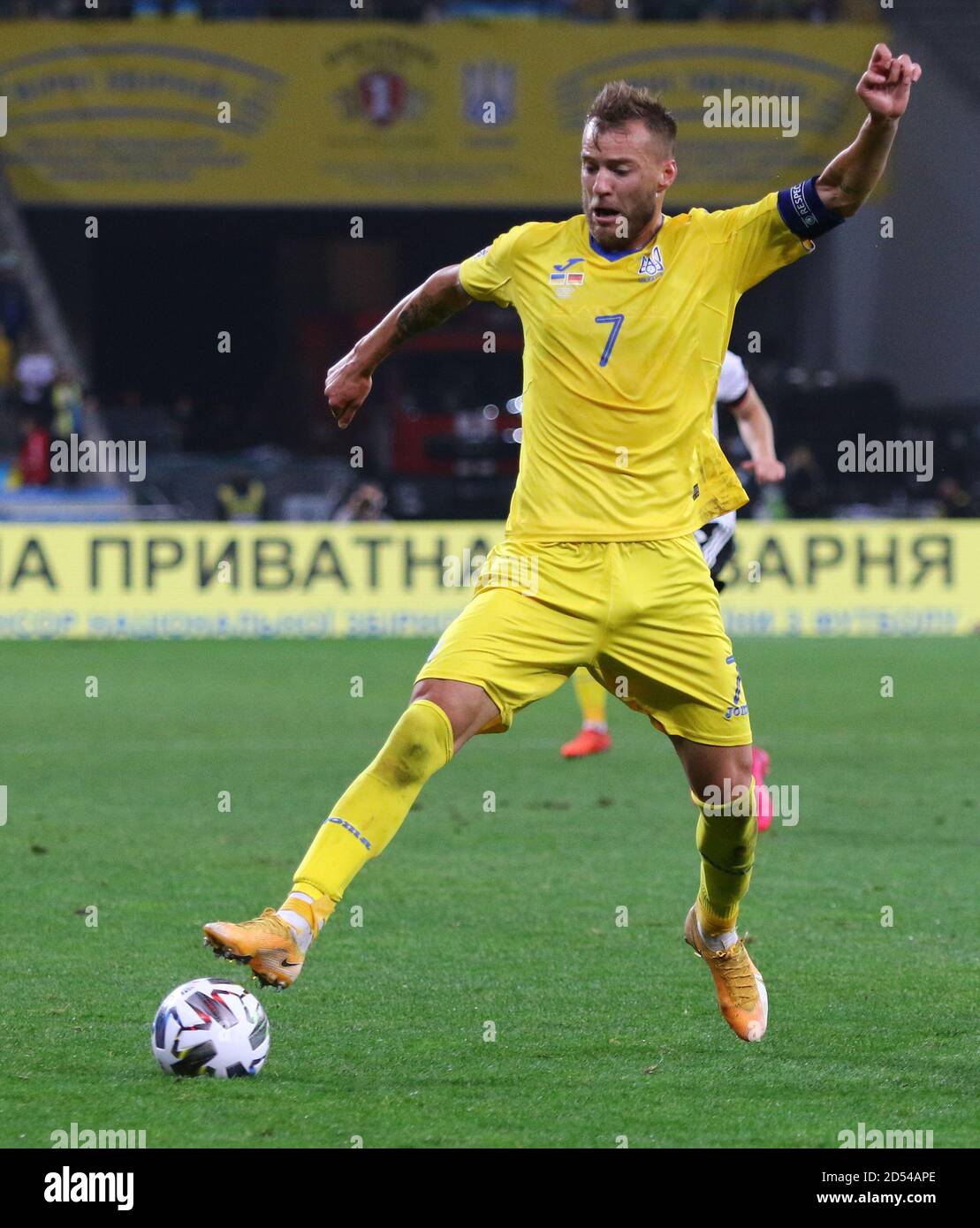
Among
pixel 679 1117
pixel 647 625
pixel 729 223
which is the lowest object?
pixel 679 1117

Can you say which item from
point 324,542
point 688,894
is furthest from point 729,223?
point 324,542

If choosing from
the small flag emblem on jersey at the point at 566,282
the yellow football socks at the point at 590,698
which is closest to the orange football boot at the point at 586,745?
the yellow football socks at the point at 590,698

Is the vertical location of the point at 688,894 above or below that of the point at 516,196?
below

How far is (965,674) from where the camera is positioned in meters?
16.2

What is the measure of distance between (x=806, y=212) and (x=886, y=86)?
1.34 ft

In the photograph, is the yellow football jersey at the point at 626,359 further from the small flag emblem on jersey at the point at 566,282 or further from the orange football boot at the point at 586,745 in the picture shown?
the orange football boot at the point at 586,745

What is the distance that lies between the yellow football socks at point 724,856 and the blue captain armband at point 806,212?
145cm

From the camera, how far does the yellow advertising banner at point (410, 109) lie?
24844mm

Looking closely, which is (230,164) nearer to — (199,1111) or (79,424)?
(79,424)

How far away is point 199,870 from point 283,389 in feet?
76.6

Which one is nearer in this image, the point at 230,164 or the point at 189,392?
the point at 230,164
